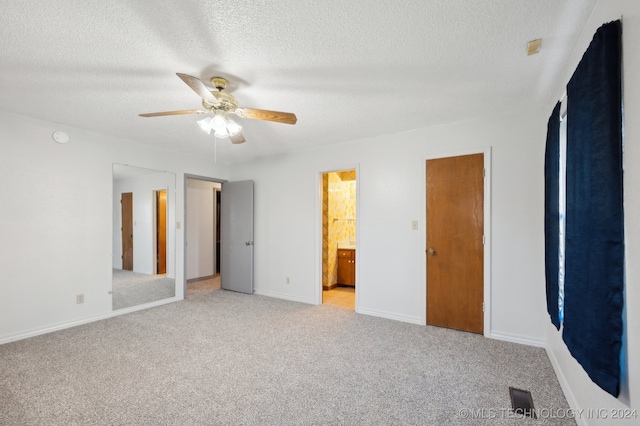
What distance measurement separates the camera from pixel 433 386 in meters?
2.22

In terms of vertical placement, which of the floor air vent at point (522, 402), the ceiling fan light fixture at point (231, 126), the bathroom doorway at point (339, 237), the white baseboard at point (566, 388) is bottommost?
the floor air vent at point (522, 402)

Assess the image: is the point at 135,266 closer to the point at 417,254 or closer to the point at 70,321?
the point at 70,321

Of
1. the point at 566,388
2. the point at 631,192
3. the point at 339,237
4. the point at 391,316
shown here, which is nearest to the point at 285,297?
the point at 339,237

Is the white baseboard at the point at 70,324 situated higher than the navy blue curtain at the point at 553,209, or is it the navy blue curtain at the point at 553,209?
A: the navy blue curtain at the point at 553,209

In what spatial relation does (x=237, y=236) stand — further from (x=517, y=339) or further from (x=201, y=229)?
(x=517, y=339)

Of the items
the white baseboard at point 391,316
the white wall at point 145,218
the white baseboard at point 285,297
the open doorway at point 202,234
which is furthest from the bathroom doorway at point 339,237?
the white wall at point 145,218

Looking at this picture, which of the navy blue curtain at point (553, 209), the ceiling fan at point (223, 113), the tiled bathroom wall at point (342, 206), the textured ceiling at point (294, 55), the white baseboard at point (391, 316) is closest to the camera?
the textured ceiling at point (294, 55)

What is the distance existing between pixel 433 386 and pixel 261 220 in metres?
3.55

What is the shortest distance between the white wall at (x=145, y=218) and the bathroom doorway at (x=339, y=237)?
2438 mm

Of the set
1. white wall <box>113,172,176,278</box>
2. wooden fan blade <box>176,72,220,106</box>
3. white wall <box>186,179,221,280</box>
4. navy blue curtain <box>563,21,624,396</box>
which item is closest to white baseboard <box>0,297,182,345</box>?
white wall <box>113,172,176,278</box>

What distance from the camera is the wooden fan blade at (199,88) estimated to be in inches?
71.7

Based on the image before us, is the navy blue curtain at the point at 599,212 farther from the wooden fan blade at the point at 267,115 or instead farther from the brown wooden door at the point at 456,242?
the wooden fan blade at the point at 267,115

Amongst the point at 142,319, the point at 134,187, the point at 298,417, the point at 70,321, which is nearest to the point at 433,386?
the point at 298,417

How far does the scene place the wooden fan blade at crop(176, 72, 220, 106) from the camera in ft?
5.97
